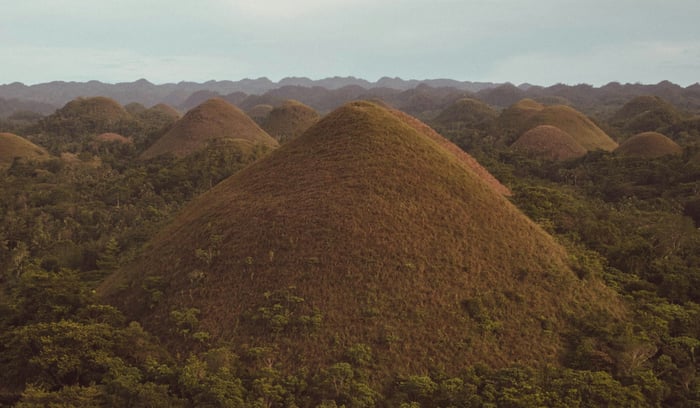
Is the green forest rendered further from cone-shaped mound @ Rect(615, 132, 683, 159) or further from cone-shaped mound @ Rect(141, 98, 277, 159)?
cone-shaped mound @ Rect(141, 98, 277, 159)

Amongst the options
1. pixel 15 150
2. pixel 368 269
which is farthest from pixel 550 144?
pixel 15 150

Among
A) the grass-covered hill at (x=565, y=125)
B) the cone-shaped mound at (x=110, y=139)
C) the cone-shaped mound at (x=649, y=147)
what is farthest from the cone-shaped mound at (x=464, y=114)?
the cone-shaped mound at (x=110, y=139)

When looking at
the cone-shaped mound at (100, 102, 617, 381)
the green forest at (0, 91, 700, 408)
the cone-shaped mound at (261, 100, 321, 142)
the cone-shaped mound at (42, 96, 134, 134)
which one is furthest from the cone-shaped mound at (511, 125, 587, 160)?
the cone-shaped mound at (42, 96, 134, 134)

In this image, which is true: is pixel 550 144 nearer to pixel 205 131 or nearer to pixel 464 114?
pixel 205 131

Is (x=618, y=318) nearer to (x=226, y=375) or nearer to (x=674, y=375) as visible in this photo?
(x=674, y=375)

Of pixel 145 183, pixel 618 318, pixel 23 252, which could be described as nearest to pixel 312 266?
pixel 618 318

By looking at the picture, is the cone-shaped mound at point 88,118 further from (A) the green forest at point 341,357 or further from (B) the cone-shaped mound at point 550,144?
(B) the cone-shaped mound at point 550,144
